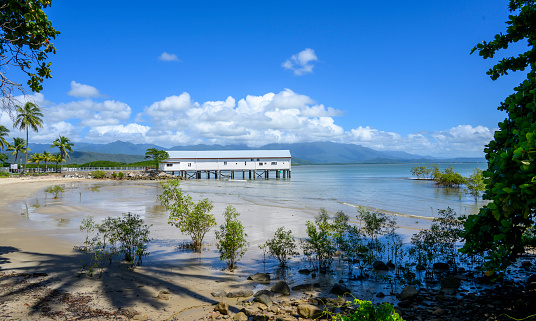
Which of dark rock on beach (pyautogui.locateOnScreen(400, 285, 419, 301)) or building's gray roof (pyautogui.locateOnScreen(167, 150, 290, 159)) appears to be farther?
building's gray roof (pyautogui.locateOnScreen(167, 150, 290, 159))

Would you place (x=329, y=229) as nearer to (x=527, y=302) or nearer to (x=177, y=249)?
(x=527, y=302)

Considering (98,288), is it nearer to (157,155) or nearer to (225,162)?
(225,162)

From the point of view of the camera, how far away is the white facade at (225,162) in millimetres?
70562

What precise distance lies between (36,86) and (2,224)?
36.0ft

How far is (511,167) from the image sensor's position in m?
3.83

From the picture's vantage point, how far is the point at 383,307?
3.27 m

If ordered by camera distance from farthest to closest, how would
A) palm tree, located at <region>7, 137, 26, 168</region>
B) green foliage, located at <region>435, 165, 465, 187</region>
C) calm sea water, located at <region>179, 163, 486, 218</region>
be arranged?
palm tree, located at <region>7, 137, 26, 168</region> < green foliage, located at <region>435, 165, 465, 187</region> < calm sea water, located at <region>179, 163, 486, 218</region>

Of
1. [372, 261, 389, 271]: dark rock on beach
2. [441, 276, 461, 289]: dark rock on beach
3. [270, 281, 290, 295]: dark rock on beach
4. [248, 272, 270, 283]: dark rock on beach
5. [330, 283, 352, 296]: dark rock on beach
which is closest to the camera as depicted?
[330, 283, 352, 296]: dark rock on beach

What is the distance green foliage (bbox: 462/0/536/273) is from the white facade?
6476 centimetres

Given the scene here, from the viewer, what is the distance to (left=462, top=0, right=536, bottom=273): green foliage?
3.49m

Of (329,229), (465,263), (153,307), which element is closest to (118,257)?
(153,307)

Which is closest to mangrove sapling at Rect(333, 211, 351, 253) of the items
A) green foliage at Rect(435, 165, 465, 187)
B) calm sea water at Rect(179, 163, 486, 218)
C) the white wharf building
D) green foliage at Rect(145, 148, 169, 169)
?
Answer: calm sea water at Rect(179, 163, 486, 218)

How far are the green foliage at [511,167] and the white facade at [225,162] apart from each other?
212ft

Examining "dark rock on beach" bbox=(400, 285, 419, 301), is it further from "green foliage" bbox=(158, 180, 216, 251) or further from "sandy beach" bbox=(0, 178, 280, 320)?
"green foliage" bbox=(158, 180, 216, 251)
